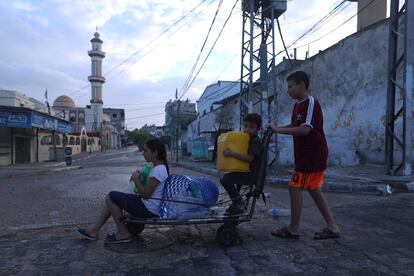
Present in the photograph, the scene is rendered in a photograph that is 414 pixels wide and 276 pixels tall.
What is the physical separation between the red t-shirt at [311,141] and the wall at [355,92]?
9442 mm

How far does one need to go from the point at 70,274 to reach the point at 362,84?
42.3 ft

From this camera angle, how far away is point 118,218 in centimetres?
479

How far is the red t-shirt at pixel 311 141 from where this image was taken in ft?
15.7

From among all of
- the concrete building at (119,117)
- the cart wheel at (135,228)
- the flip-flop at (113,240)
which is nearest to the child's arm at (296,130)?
the cart wheel at (135,228)

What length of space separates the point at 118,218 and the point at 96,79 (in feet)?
299

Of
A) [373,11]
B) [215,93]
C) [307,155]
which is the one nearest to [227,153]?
[307,155]

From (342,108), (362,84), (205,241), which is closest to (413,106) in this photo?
(362,84)

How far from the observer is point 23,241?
17.2 feet

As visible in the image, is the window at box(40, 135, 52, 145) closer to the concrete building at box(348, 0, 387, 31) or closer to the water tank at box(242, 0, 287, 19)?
the water tank at box(242, 0, 287, 19)

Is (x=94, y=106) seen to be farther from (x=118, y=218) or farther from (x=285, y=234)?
(x=285, y=234)

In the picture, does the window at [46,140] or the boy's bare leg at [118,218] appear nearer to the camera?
the boy's bare leg at [118,218]

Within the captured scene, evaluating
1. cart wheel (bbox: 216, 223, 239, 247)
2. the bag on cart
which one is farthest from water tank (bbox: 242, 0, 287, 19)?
cart wheel (bbox: 216, 223, 239, 247)

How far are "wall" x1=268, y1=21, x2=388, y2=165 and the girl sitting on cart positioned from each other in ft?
33.9

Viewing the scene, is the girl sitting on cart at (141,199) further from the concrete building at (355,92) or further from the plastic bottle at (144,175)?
the concrete building at (355,92)
